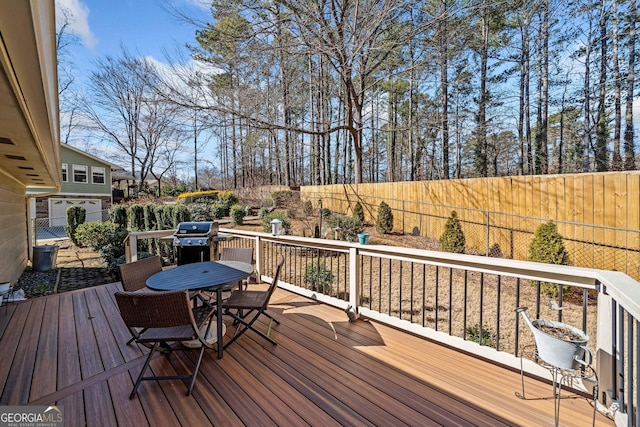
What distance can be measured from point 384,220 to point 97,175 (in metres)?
17.4

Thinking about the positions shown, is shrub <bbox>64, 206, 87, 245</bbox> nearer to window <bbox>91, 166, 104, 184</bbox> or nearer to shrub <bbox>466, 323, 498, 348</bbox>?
window <bbox>91, 166, 104, 184</bbox>

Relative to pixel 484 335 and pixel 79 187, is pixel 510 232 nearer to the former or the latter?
pixel 484 335

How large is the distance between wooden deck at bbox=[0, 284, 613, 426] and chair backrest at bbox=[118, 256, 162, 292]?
1.77 feet

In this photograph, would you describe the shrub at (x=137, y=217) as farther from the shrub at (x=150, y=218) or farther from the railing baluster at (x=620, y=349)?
the railing baluster at (x=620, y=349)

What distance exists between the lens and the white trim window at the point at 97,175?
1636 cm

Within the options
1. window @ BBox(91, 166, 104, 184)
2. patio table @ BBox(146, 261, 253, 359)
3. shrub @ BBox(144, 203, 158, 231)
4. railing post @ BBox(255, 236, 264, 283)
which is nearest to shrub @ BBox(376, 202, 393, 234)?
railing post @ BBox(255, 236, 264, 283)

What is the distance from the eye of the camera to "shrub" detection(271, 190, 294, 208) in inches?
549

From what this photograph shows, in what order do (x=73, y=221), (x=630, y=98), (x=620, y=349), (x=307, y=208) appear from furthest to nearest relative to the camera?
1. (x=307, y=208)
2. (x=73, y=221)
3. (x=630, y=98)
4. (x=620, y=349)

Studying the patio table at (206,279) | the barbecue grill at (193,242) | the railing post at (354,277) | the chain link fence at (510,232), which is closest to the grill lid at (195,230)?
the barbecue grill at (193,242)

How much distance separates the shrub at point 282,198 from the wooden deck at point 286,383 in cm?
1121

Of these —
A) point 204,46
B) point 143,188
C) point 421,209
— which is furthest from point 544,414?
point 143,188

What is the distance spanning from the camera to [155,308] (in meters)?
1.77

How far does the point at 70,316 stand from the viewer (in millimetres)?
3176

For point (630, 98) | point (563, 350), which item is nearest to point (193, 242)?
point (563, 350)
